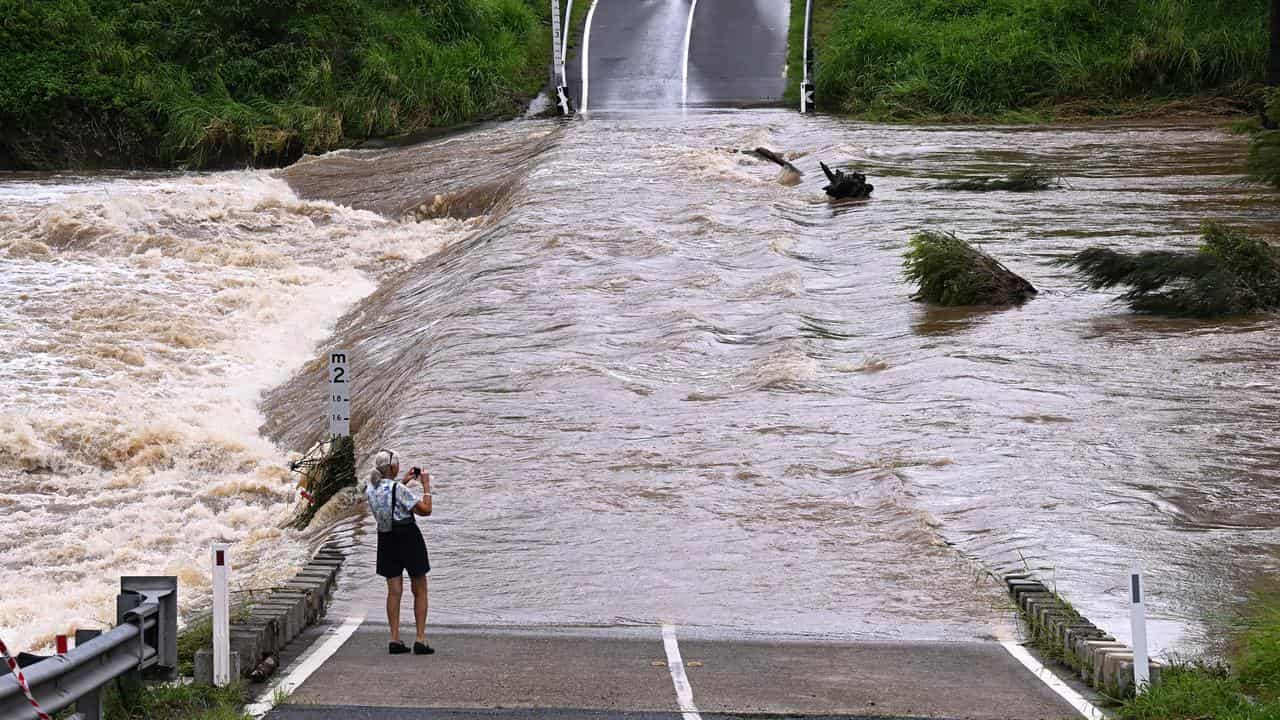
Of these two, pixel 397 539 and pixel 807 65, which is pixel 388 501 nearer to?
pixel 397 539

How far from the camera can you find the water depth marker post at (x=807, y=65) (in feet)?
134

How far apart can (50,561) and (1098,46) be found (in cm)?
3558

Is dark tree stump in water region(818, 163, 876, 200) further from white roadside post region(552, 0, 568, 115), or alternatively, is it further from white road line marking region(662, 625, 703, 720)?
white road line marking region(662, 625, 703, 720)

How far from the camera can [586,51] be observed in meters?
45.9

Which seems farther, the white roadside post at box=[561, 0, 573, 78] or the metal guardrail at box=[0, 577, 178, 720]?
the white roadside post at box=[561, 0, 573, 78]

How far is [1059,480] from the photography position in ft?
44.7

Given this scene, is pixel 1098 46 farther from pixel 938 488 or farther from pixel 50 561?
pixel 50 561

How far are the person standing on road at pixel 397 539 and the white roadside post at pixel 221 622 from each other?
124 centimetres

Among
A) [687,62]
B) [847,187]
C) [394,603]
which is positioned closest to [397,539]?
[394,603]

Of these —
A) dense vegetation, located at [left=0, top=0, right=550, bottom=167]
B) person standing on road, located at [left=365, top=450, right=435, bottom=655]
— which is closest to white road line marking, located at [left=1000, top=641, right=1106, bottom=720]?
person standing on road, located at [left=365, top=450, right=435, bottom=655]

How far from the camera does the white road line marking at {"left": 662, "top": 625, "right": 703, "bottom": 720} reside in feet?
27.8

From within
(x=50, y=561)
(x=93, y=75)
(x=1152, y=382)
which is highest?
(x=93, y=75)

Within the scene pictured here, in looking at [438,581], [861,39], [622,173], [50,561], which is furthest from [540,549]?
[861,39]

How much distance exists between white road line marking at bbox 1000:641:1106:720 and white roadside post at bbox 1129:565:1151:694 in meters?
0.29
